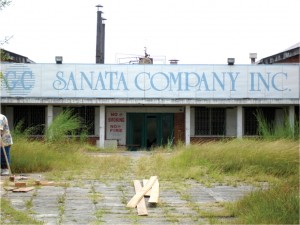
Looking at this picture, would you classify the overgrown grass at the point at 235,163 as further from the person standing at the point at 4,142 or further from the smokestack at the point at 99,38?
the smokestack at the point at 99,38

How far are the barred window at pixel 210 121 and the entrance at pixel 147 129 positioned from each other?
152 cm

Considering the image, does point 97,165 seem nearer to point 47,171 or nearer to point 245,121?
point 47,171

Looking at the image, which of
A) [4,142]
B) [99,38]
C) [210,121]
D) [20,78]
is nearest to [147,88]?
[210,121]

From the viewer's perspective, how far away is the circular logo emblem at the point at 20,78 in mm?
27625

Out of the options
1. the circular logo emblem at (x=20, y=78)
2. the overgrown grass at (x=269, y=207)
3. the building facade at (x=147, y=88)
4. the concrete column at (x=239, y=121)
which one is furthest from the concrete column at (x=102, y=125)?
the overgrown grass at (x=269, y=207)

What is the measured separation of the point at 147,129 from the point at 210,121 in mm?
3603

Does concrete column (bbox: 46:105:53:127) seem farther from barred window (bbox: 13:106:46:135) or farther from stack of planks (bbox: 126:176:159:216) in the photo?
stack of planks (bbox: 126:176:159:216)

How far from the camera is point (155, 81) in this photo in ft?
92.3

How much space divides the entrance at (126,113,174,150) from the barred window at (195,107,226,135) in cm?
152

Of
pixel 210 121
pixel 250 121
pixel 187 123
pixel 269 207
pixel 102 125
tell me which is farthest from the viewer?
pixel 250 121

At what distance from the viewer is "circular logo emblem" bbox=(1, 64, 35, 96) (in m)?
27.6

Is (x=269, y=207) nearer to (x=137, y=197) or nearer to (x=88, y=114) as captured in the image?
(x=137, y=197)

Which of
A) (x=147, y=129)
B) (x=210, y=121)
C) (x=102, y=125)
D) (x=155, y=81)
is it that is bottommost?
(x=147, y=129)

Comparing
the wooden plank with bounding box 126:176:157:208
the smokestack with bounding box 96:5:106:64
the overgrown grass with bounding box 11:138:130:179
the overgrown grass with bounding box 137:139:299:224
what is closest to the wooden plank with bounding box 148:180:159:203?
the wooden plank with bounding box 126:176:157:208
